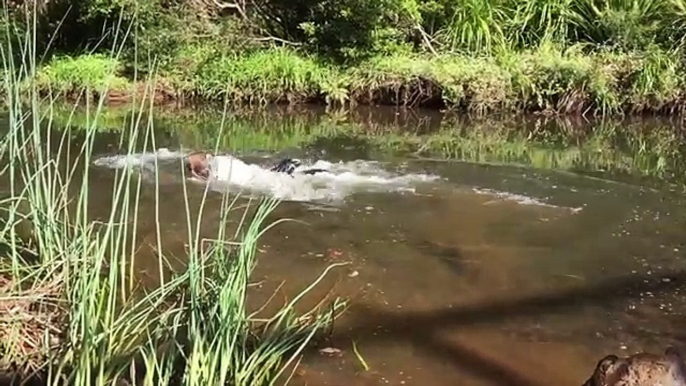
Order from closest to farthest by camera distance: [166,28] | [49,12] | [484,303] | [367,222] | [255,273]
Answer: [484,303], [255,273], [367,222], [166,28], [49,12]

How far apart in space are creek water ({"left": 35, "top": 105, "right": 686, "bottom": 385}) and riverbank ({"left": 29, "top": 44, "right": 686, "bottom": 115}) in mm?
3574

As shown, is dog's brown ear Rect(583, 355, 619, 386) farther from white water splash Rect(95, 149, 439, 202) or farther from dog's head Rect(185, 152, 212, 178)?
dog's head Rect(185, 152, 212, 178)

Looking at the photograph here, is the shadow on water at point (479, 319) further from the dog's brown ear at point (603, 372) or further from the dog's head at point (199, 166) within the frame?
the dog's head at point (199, 166)

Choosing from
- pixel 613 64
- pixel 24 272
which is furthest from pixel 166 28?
pixel 24 272

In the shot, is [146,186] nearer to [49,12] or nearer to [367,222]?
[367,222]

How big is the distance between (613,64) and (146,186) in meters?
6.47

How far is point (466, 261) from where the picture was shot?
461cm

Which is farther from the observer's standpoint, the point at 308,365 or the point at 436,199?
the point at 436,199

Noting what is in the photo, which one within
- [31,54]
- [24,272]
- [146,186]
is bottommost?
[146,186]

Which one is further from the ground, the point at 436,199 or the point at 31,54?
the point at 31,54

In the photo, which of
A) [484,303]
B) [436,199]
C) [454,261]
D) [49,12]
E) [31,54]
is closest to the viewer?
[31,54]

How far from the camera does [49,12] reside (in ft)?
43.3

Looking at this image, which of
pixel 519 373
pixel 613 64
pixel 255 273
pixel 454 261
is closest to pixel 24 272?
pixel 255 273

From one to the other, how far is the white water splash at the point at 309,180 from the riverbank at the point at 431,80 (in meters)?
3.96
